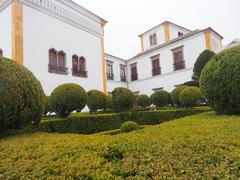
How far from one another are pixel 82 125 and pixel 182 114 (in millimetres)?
5092

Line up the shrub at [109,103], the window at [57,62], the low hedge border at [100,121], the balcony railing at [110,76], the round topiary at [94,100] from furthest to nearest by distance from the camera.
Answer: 1. the balcony railing at [110,76]
2. the window at [57,62]
3. the shrub at [109,103]
4. the round topiary at [94,100]
5. the low hedge border at [100,121]

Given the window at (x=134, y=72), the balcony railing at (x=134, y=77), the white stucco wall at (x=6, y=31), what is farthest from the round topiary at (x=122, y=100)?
the window at (x=134, y=72)

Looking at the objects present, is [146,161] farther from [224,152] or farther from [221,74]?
[221,74]

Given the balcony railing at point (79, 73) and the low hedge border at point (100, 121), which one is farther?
the balcony railing at point (79, 73)

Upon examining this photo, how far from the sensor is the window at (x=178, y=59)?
66.2 feet

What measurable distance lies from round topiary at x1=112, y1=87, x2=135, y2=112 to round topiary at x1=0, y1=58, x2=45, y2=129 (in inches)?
281

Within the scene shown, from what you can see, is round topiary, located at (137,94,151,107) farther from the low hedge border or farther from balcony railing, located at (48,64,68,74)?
balcony railing, located at (48,64,68,74)

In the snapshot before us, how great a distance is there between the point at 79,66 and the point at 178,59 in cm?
1048

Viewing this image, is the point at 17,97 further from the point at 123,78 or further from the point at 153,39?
the point at 153,39

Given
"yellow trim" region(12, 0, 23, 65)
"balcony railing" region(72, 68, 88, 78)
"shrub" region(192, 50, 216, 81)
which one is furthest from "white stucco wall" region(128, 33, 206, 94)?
"yellow trim" region(12, 0, 23, 65)

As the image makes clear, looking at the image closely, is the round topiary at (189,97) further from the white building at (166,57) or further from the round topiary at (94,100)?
the white building at (166,57)

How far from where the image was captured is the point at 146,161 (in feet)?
7.27

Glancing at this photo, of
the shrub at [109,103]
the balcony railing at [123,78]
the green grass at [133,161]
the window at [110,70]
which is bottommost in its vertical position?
the green grass at [133,161]

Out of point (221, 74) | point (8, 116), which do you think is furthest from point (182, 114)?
point (8, 116)
